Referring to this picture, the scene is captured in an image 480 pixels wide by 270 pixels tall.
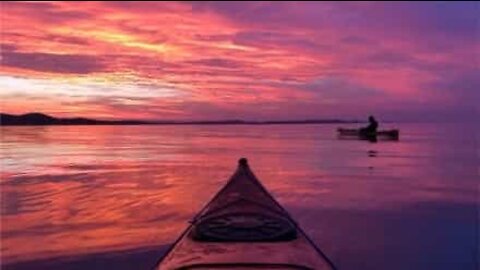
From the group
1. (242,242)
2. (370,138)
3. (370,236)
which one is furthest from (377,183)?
(370,138)

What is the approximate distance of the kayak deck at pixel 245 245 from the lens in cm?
682

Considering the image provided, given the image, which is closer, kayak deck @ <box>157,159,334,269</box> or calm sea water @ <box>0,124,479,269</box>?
kayak deck @ <box>157,159,334,269</box>

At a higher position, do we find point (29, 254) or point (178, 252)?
point (178, 252)

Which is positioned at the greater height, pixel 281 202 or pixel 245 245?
pixel 245 245

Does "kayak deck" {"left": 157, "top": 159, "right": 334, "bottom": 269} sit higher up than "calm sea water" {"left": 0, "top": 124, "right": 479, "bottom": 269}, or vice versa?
"kayak deck" {"left": 157, "top": 159, "right": 334, "bottom": 269}

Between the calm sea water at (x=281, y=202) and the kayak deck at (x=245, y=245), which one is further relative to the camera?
the calm sea water at (x=281, y=202)

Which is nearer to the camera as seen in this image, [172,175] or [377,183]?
[377,183]

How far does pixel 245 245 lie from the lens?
7441 mm

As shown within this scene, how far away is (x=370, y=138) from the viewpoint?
5719 centimetres

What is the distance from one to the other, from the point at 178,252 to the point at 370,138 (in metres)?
51.2

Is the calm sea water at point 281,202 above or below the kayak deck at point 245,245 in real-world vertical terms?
below

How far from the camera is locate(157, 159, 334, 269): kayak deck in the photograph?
682cm

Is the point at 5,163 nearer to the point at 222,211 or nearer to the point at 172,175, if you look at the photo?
the point at 172,175

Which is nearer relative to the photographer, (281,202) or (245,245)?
(245,245)
